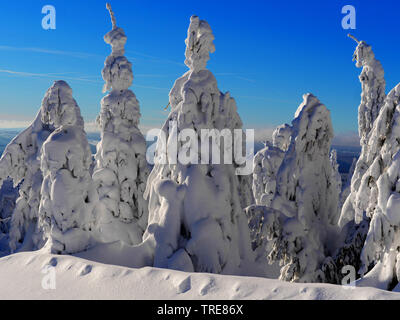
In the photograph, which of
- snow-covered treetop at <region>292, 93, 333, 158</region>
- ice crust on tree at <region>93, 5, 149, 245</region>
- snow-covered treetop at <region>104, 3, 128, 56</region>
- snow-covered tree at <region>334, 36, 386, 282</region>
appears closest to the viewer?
snow-covered tree at <region>334, 36, 386, 282</region>

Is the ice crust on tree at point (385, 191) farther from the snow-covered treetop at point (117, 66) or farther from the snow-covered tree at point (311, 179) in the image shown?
the snow-covered treetop at point (117, 66)

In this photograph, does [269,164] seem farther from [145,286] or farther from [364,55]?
[145,286]

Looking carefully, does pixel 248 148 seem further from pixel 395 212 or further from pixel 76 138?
pixel 395 212

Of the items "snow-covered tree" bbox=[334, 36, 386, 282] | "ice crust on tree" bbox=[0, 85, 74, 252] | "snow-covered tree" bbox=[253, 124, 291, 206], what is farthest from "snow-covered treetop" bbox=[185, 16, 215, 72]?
"snow-covered tree" bbox=[253, 124, 291, 206]

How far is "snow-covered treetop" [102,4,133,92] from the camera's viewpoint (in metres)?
16.3

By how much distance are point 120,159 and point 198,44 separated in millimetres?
6463

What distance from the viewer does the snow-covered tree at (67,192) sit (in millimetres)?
8953

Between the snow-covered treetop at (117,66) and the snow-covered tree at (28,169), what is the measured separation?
215 cm

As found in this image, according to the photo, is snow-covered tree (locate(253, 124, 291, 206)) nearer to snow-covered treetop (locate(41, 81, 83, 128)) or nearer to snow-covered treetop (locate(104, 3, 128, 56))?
snow-covered treetop (locate(104, 3, 128, 56))

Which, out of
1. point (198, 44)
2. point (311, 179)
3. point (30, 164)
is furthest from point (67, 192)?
point (30, 164)

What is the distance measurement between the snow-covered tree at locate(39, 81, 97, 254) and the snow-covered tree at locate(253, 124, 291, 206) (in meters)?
10.8

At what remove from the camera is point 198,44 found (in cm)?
1117
